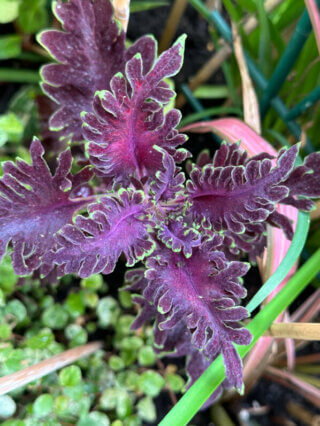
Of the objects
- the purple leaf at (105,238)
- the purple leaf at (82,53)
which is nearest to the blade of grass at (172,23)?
the purple leaf at (82,53)

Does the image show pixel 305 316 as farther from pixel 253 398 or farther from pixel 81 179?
pixel 81 179

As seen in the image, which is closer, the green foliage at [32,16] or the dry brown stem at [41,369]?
the dry brown stem at [41,369]

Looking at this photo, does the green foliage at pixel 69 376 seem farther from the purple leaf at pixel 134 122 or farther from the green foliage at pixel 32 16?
the green foliage at pixel 32 16

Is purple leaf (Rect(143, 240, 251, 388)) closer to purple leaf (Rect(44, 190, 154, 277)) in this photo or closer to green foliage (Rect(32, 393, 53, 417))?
purple leaf (Rect(44, 190, 154, 277))

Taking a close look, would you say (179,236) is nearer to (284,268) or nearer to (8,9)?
(284,268)

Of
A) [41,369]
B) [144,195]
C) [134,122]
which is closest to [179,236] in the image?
[144,195]
